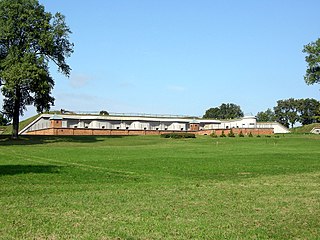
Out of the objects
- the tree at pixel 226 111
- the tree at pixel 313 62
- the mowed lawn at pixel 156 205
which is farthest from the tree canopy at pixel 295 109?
the mowed lawn at pixel 156 205

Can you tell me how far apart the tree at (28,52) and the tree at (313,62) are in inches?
1640

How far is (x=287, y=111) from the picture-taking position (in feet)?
492

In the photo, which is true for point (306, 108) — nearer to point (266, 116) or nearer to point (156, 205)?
point (266, 116)

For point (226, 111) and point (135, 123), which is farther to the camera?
point (226, 111)

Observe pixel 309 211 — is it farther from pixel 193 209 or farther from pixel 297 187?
pixel 297 187

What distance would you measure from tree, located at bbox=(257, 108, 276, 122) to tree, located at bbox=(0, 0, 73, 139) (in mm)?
108739

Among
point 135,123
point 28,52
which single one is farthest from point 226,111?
point 28,52

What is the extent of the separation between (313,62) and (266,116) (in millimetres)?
80943

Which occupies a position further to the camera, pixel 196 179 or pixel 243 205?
pixel 196 179

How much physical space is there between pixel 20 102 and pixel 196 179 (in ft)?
135

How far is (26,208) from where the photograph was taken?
10891 mm

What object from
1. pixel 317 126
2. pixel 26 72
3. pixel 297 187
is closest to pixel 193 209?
pixel 297 187

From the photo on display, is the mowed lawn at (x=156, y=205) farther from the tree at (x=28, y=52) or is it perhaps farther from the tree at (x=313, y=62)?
the tree at (x=313, y=62)

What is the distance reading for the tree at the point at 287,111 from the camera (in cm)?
14738
